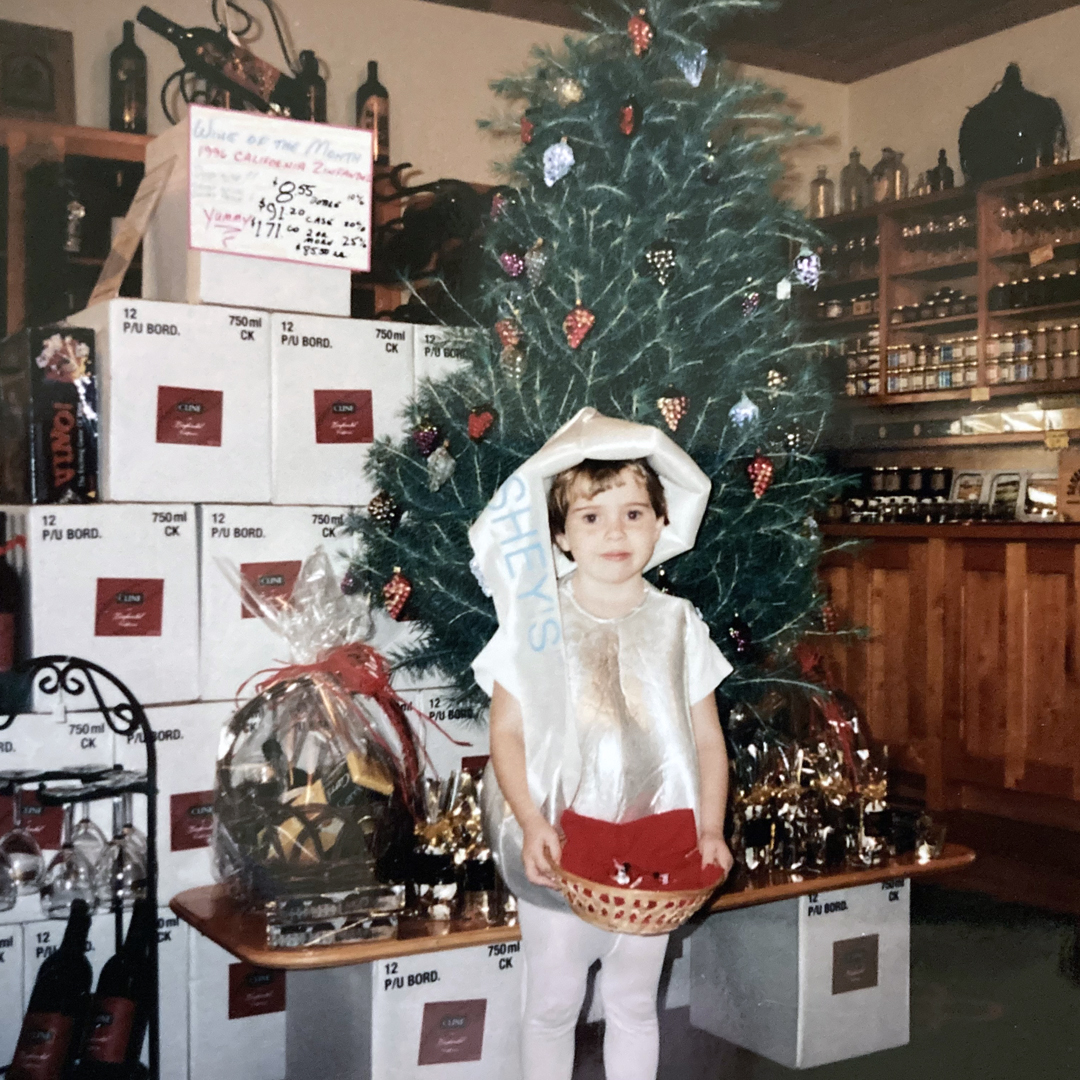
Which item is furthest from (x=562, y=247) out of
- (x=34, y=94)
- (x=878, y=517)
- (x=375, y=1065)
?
(x=878, y=517)

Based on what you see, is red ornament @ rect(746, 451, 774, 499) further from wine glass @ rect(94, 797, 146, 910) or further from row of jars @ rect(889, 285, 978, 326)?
row of jars @ rect(889, 285, 978, 326)

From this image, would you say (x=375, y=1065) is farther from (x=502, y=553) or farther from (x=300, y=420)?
(x=300, y=420)

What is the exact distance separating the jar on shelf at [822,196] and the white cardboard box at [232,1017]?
344 cm

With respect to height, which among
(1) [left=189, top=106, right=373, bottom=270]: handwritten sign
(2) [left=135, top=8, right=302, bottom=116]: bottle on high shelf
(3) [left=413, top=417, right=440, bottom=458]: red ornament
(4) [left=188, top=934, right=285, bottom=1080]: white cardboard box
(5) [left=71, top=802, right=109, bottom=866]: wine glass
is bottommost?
(4) [left=188, top=934, right=285, bottom=1080]: white cardboard box

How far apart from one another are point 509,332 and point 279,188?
392mm

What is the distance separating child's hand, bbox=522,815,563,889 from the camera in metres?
1.25

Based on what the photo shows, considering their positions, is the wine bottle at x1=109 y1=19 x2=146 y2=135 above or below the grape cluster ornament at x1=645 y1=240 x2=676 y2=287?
above

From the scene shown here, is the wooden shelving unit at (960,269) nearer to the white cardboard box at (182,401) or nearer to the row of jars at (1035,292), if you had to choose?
the row of jars at (1035,292)

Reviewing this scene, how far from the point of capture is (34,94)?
317cm

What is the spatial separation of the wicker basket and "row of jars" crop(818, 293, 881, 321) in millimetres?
3496

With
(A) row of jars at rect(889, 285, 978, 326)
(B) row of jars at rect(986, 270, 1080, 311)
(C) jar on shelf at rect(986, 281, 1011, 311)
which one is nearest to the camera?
(B) row of jars at rect(986, 270, 1080, 311)

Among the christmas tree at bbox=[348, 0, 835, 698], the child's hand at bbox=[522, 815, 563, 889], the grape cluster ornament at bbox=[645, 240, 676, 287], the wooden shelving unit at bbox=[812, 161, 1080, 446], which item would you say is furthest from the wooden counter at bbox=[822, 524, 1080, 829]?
the child's hand at bbox=[522, 815, 563, 889]

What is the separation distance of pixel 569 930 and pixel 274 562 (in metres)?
0.71

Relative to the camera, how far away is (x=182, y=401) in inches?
66.7
